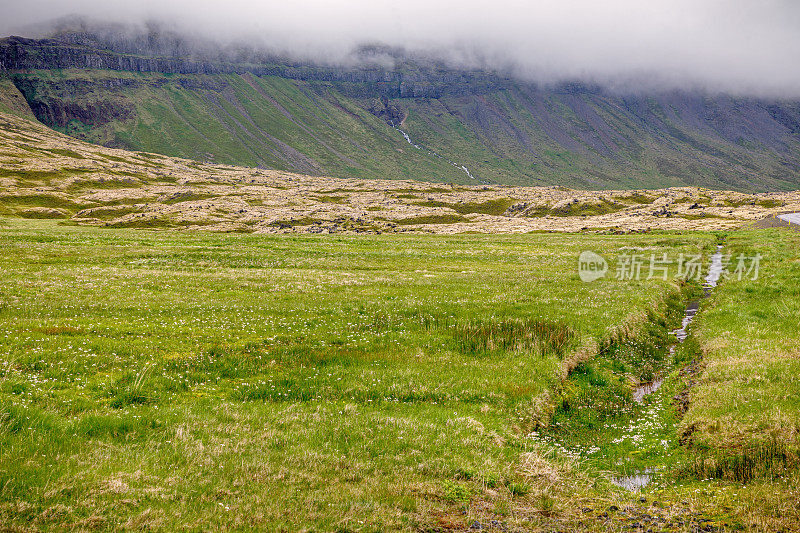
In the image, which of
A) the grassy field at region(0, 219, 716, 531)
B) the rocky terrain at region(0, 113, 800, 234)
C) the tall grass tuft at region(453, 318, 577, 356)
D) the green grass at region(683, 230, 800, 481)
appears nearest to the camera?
the grassy field at region(0, 219, 716, 531)

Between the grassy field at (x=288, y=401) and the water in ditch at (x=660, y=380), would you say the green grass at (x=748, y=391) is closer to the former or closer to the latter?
the water in ditch at (x=660, y=380)

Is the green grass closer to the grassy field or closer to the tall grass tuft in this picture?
the grassy field

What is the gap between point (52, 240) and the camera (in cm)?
6034

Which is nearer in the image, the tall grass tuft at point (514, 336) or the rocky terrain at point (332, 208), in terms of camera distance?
the tall grass tuft at point (514, 336)

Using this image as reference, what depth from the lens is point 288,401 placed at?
15.0 m

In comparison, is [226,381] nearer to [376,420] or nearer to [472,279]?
[376,420]

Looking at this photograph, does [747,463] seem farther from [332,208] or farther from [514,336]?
[332,208]

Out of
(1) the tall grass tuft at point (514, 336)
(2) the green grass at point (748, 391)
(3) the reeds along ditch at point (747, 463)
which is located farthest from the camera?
(1) the tall grass tuft at point (514, 336)

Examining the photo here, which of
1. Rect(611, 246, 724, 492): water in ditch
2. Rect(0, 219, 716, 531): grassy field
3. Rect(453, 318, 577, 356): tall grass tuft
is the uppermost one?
Rect(0, 219, 716, 531): grassy field


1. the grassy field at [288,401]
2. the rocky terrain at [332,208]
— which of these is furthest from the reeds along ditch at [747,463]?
the rocky terrain at [332,208]

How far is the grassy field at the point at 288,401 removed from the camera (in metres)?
9.25

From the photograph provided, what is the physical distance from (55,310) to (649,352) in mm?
30717

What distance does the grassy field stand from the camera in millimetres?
9250

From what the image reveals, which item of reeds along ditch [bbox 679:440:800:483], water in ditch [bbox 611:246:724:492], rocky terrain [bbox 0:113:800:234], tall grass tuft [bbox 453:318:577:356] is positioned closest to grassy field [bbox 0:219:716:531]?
tall grass tuft [bbox 453:318:577:356]
